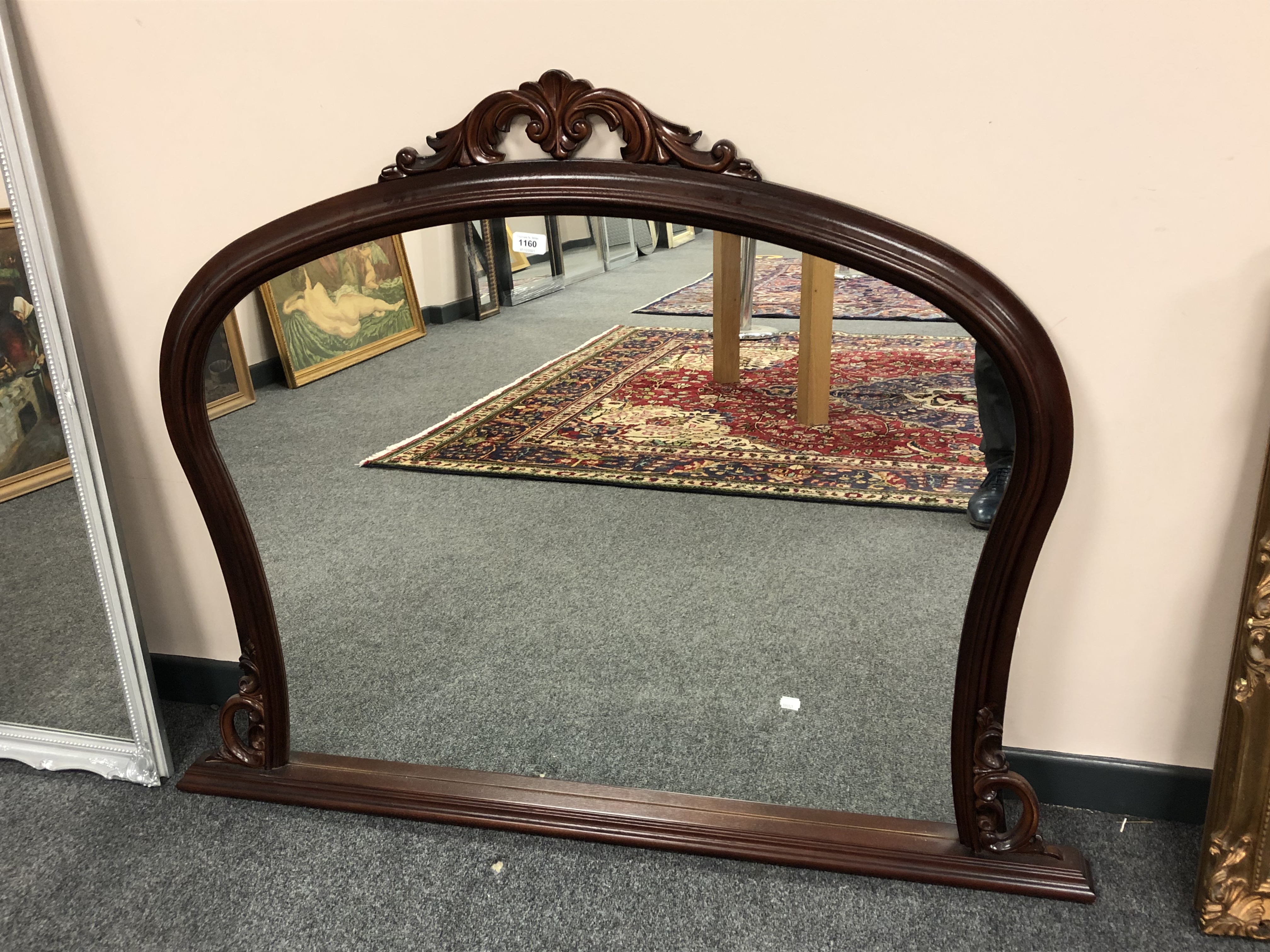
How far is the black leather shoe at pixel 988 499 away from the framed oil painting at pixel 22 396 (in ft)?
4.12

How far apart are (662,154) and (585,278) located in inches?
10.1

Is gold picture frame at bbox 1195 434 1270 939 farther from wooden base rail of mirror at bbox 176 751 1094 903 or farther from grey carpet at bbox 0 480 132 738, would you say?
grey carpet at bbox 0 480 132 738

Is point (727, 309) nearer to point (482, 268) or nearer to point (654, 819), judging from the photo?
point (482, 268)

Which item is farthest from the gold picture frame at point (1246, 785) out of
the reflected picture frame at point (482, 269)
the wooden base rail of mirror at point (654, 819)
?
the reflected picture frame at point (482, 269)

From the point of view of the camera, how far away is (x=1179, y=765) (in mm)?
1283

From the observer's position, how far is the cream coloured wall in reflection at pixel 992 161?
962 millimetres

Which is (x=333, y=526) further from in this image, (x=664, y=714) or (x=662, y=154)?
(x=662, y=154)

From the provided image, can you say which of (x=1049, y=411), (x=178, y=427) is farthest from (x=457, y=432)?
(x=1049, y=411)

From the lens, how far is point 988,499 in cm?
117

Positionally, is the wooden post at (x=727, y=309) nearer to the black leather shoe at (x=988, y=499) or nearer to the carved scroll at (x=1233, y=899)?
the black leather shoe at (x=988, y=499)

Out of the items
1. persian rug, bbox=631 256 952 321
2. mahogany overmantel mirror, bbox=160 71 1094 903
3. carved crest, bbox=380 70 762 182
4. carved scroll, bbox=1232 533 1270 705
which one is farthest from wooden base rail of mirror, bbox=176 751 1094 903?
carved crest, bbox=380 70 762 182

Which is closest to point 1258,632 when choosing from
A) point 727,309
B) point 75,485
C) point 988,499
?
point 988,499

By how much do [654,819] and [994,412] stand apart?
71 centimetres

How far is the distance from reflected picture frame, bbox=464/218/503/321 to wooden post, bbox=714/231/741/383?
11.8 inches
